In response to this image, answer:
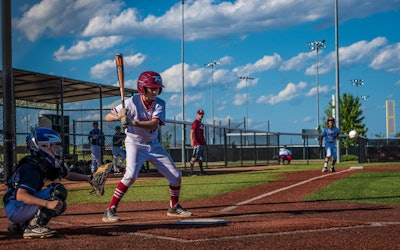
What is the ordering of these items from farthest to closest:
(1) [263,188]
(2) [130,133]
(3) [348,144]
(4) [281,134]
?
(3) [348,144] → (4) [281,134] → (1) [263,188] → (2) [130,133]

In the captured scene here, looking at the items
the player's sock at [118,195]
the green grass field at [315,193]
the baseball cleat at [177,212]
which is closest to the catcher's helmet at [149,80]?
the player's sock at [118,195]

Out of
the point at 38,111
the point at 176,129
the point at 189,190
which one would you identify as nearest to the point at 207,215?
the point at 189,190

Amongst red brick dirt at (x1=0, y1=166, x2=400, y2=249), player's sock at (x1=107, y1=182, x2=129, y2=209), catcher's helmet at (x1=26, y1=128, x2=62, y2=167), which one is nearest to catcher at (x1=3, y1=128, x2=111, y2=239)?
catcher's helmet at (x1=26, y1=128, x2=62, y2=167)

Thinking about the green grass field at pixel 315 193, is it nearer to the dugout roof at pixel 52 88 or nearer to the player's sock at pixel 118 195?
the player's sock at pixel 118 195

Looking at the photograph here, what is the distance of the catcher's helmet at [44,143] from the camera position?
5.85m

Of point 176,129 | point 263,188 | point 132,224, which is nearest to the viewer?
point 132,224

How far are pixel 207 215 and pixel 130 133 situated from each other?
1.78m

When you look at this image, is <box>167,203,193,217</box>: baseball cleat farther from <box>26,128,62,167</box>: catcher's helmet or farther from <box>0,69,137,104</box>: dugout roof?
<box>0,69,137,104</box>: dugout roof

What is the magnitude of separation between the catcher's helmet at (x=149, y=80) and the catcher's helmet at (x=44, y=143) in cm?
183

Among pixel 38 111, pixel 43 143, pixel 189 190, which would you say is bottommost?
pixel 189 190

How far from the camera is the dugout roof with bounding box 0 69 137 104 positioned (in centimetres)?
1892

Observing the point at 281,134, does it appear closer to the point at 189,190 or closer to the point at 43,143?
the point at 189,190

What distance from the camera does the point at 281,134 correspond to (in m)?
35.1

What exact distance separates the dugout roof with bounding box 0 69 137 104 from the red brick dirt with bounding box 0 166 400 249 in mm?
9503
